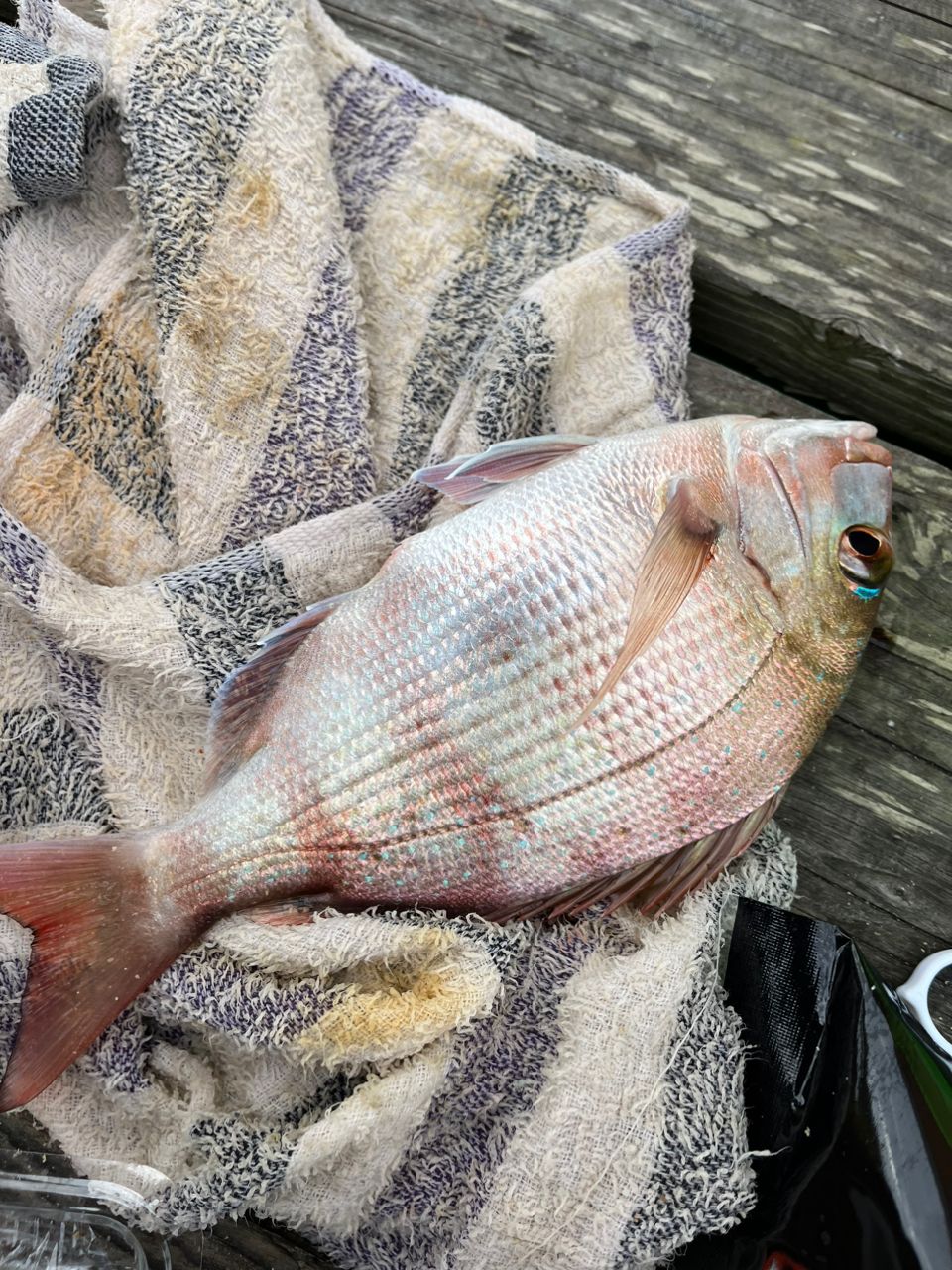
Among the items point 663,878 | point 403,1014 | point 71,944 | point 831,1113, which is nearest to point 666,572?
point 663,878

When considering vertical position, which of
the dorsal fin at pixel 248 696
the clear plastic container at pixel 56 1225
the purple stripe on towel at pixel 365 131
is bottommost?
the clear plastic container at pixel 56 1225

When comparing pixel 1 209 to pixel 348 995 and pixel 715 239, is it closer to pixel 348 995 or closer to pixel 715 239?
pixel 715 239

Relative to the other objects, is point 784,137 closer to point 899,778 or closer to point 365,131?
point 365,131

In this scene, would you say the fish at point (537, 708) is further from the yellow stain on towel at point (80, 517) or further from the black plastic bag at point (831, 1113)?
the yellow stain on towel at point (80, 517)

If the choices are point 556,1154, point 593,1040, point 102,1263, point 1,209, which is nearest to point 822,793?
point 593,1040

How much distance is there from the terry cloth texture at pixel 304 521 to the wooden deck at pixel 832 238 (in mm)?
139

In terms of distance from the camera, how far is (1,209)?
1.69m

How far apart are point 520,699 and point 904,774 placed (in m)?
0.72

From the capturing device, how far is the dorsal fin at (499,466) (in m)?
1.56

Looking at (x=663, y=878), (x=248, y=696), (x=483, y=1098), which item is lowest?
(x=483, y=1098)

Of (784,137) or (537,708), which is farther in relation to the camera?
(784,137)

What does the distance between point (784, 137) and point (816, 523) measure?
0.75 metres

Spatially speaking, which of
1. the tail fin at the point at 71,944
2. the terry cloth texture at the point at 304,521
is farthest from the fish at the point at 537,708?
the terry cloth texture at the point at 304,521

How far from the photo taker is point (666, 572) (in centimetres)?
143
